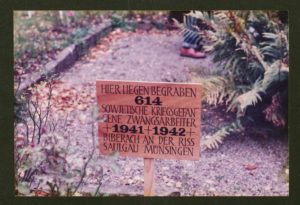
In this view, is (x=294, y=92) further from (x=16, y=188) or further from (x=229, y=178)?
(x=16, y=188)

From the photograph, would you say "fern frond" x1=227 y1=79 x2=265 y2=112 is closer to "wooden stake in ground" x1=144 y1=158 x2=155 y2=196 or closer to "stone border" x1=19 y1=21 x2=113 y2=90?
"wooden stake in ground" x1=144 y1=158 x2=155 y2=196

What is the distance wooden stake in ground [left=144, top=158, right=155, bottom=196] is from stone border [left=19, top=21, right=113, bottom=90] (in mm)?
1052

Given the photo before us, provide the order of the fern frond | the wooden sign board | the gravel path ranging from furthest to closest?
the fern frond, the gravel path, the wooden sign board

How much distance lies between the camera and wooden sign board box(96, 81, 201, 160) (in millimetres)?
5762

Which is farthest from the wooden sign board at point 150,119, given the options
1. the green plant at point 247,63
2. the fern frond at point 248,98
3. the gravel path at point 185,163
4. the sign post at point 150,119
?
the fern frond at point 248,98

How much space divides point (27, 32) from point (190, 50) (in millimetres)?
1297

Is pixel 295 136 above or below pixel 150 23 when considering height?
below

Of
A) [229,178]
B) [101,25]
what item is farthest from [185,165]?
[101,25]

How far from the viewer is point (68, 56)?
6270mm

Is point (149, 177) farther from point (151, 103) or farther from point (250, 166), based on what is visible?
point (250, 166)

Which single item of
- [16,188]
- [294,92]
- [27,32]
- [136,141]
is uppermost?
[27,32]

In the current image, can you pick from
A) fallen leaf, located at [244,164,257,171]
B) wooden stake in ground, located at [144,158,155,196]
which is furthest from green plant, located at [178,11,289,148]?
wooden stake in ground, located at [144,158,155,196]

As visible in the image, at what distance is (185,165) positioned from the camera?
602 centimetres

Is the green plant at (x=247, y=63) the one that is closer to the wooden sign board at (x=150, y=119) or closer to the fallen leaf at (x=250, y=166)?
the fallen leaf at (x=250, y=166)
